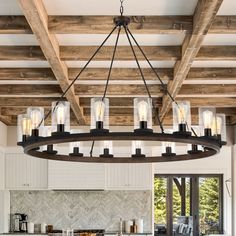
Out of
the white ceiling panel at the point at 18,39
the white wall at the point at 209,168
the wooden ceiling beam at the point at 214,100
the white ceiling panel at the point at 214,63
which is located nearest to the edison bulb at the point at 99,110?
the white ceiling panel at the point at 18,39

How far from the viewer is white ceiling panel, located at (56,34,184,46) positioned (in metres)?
5.14

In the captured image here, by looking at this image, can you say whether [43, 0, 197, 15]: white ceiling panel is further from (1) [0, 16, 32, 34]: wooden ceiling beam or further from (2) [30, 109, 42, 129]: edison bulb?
(2) [30, 109, 42, 129]: edison bulb

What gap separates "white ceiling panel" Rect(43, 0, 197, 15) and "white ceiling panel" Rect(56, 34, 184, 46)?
621mm

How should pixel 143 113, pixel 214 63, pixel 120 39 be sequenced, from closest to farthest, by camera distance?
pixel 143 113, pixel 120 39, pixel 214 63

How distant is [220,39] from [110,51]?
112cm

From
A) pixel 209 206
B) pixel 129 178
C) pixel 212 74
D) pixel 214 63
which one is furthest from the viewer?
pixel 209 206

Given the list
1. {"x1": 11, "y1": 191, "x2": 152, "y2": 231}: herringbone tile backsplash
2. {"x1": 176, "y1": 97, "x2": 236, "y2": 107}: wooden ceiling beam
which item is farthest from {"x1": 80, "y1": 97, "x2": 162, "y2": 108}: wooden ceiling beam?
{"x1": 11, "y1": 191, "x2": 152, "y2": 231}: herringbone tile backsplash

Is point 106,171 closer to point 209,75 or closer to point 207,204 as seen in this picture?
point 209,75

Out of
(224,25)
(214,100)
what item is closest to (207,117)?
(224,25)

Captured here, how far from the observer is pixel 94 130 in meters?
3.53

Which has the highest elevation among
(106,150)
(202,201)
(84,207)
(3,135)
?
(3,135)

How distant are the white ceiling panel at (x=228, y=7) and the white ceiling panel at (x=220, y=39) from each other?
676 mm

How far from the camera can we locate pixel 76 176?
9430 mm

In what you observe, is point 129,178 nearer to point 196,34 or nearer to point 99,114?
point 196,34
